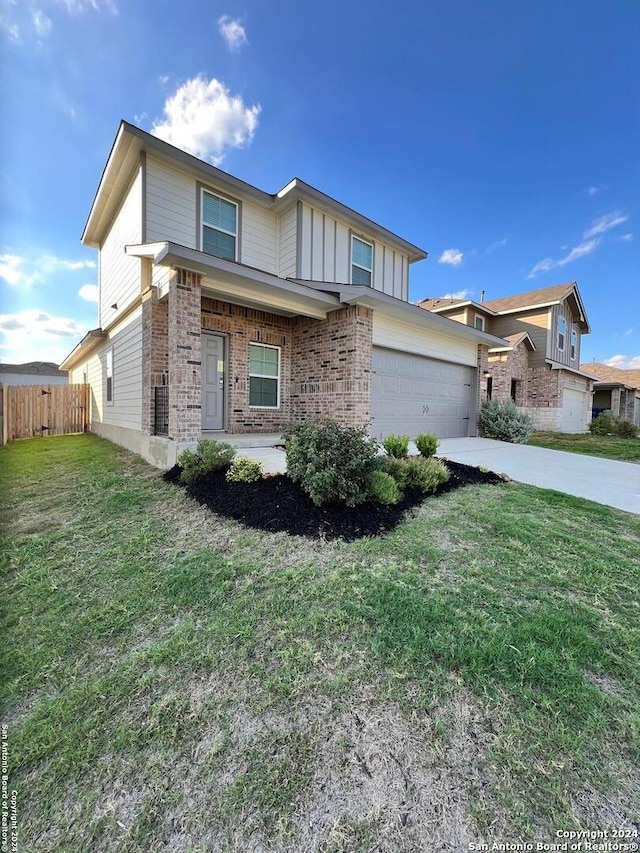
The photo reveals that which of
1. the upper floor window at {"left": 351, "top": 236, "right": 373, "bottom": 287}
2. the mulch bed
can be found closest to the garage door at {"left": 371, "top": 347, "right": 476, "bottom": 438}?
the upper floor window at {"left": 351, "top": 236, "right": 373, "bottom": 287}

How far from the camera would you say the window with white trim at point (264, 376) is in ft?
28.2

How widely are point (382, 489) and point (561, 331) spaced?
20.9 meters

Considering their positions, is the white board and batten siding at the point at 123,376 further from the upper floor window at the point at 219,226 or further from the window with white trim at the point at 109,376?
the upper floor window at the point at 219,226

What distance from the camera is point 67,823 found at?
129 cm

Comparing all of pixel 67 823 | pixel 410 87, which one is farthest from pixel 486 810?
pixel 410 87

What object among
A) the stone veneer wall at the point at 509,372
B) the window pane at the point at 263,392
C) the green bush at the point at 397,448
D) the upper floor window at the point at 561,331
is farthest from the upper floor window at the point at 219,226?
the upper floor window at the point at 561,331

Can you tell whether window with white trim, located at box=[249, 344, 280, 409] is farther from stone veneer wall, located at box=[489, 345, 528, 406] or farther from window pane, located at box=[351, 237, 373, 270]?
stone veneer wall, located at box=[489, 345, 528, 406]

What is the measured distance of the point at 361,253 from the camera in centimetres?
1029

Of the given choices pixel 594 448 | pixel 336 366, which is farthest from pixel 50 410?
pixel 594 448

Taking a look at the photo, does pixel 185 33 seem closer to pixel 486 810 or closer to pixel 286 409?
pixel 286 409

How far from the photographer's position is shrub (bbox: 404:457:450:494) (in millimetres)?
5047

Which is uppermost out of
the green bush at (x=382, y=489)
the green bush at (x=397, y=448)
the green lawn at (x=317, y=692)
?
the green bush at (x=397, y=448)

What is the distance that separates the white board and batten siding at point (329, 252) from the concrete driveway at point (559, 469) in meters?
5.31

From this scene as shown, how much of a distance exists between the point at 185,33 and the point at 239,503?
7922 millimetres
